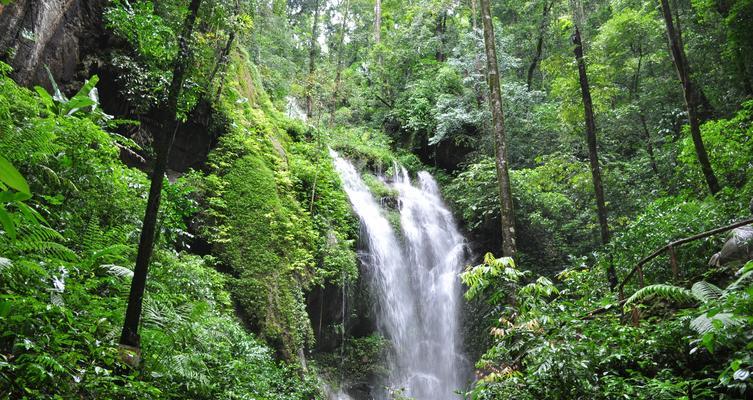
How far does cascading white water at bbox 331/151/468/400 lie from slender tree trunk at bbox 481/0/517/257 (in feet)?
17.2

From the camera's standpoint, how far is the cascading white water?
13.5 m

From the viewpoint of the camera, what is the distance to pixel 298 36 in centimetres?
2656

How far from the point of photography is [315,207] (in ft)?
41.4

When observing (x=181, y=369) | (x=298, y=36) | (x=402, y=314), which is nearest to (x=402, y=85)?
(x=298, y=36)

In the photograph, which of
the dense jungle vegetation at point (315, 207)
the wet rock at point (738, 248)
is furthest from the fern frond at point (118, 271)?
the wet rock at point (738, 248)

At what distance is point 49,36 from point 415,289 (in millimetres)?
11131

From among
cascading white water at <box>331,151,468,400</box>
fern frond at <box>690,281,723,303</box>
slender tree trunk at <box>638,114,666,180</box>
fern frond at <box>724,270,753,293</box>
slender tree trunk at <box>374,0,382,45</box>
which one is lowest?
cascading white water at <box>331,151,468,400</box>

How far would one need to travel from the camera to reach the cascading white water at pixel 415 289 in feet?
44.3

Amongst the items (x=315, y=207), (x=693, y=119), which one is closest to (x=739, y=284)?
(x=693, y=119)

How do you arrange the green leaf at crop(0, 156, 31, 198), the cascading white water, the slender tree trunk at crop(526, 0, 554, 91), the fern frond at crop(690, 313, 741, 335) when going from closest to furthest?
the green leaf at crop(0, 156, 31, 198) → the fern frond at crop(690, 313, 741, 335) → the cascading white water → the slender tree trunk at crop(526, 0, 554, 91)

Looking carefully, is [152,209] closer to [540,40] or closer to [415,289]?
[415,289]

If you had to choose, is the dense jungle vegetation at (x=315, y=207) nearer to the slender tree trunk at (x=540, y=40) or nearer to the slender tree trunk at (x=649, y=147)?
the slender tree trunk at (x=649, y=147)

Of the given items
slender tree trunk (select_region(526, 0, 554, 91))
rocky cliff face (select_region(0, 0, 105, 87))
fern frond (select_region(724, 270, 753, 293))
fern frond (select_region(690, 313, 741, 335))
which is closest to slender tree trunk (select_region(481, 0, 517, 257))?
fern frond (select_region(724, 270, 753, 293))

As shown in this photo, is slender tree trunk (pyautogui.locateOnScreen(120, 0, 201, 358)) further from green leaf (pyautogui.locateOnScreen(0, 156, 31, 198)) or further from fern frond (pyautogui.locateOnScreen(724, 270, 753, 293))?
fern frond (pyautogui.locateOnScreen(724, 270, 753, 293))
